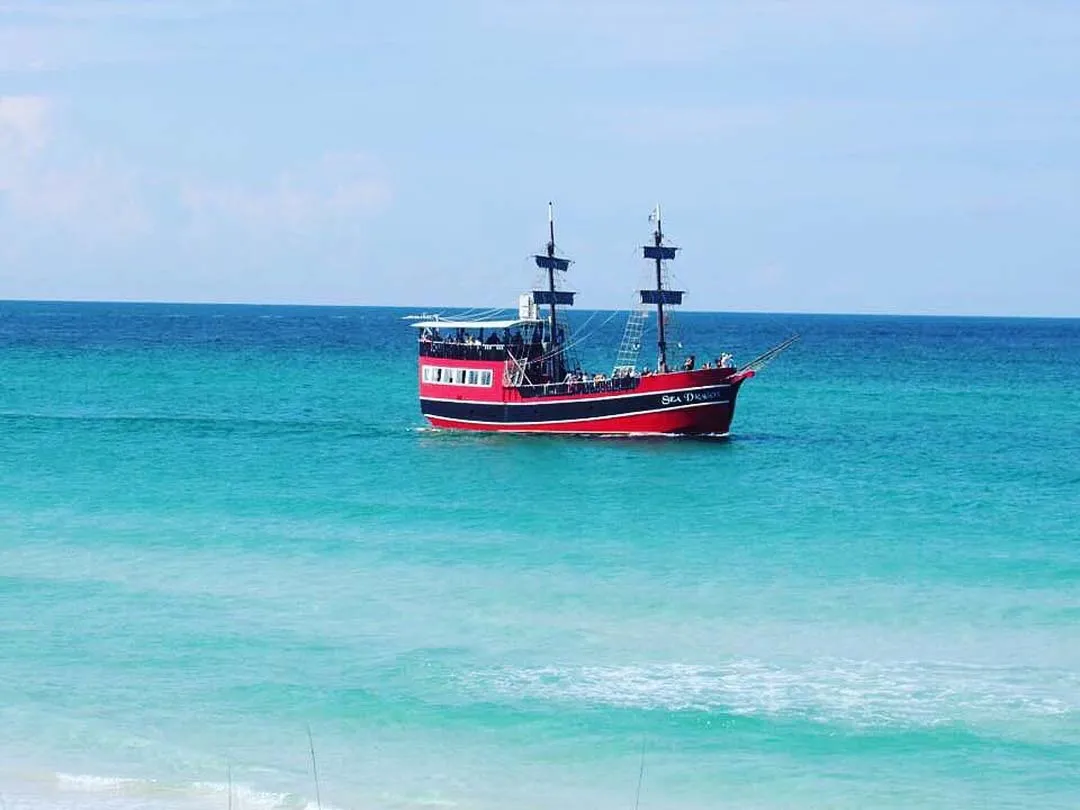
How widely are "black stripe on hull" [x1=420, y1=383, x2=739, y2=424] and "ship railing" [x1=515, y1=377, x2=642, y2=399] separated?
484mm

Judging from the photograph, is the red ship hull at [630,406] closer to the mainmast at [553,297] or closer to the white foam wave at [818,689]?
the mainmast at [553,297]

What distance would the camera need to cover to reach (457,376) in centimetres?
6844

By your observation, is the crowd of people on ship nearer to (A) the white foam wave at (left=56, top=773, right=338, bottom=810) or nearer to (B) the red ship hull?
(B) the red ship hull

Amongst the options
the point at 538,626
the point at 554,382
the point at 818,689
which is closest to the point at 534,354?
the point at 554,382

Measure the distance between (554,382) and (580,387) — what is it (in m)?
2.89

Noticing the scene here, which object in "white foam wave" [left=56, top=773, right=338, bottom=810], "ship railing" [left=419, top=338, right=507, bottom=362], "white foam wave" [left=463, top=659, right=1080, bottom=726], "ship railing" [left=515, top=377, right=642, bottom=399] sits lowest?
"white foam wave" [left=56, top=773, right=338, bottom=810]

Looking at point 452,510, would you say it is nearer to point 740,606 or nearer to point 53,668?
point 740,606

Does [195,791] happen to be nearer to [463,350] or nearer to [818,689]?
[818,689]

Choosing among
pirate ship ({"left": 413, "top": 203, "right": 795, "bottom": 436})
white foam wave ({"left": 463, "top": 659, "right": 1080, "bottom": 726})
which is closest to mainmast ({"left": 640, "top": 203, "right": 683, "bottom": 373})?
pirate ship ({"left": 413, "top": 203, "right": 795, "bottom": 436})

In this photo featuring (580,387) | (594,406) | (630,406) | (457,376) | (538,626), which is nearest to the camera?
(538,626)

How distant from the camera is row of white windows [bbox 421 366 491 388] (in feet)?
221

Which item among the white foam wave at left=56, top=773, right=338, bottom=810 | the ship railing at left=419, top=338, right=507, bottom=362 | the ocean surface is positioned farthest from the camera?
the ship railing at left=419, top=338, right=507, bottom=362

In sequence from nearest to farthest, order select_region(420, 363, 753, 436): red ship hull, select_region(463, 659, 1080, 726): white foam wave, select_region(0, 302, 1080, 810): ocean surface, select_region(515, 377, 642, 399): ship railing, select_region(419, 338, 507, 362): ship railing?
select_region(0, 302, 1080, 810): ocean surface < select_region(463, 659, 1080, 726): white foam wave < select_region(420, 363, 753, 436): red ship hull < select_region(515, 377, 642, 399): ship railing < select_region(419, 338, 507, 362): ship railing

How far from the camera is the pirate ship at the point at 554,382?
208ft
